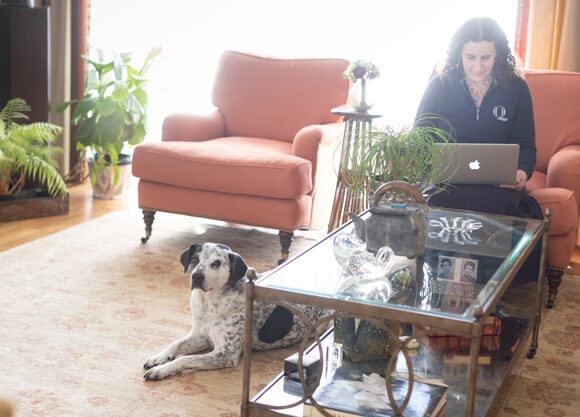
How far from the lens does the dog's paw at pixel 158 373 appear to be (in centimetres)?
215

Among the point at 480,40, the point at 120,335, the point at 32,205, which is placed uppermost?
the point at 480,40

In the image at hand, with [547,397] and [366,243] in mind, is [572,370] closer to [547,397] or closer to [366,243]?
[547,397]

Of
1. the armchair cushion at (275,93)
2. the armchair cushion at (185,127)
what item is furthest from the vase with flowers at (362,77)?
the armchair cushion at (185,127)

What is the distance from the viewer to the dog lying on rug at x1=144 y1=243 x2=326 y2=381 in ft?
7.30

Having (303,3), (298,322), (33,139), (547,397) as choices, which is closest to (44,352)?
(298,322)

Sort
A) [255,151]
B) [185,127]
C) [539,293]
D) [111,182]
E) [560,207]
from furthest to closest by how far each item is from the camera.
Result: [111,182], [185,127], [255,151], [560,207], [539,293]

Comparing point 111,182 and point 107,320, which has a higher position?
point 111,182

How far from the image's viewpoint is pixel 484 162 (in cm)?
263

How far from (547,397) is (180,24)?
11.8 feet

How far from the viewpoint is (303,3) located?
4480 mm

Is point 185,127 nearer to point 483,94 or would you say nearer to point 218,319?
point 483,94

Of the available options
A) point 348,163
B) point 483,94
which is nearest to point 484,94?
point 483,94

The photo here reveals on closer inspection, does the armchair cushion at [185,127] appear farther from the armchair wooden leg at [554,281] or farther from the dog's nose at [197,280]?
the armchair wooden leg at [554,281]

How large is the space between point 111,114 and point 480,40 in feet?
7.28
